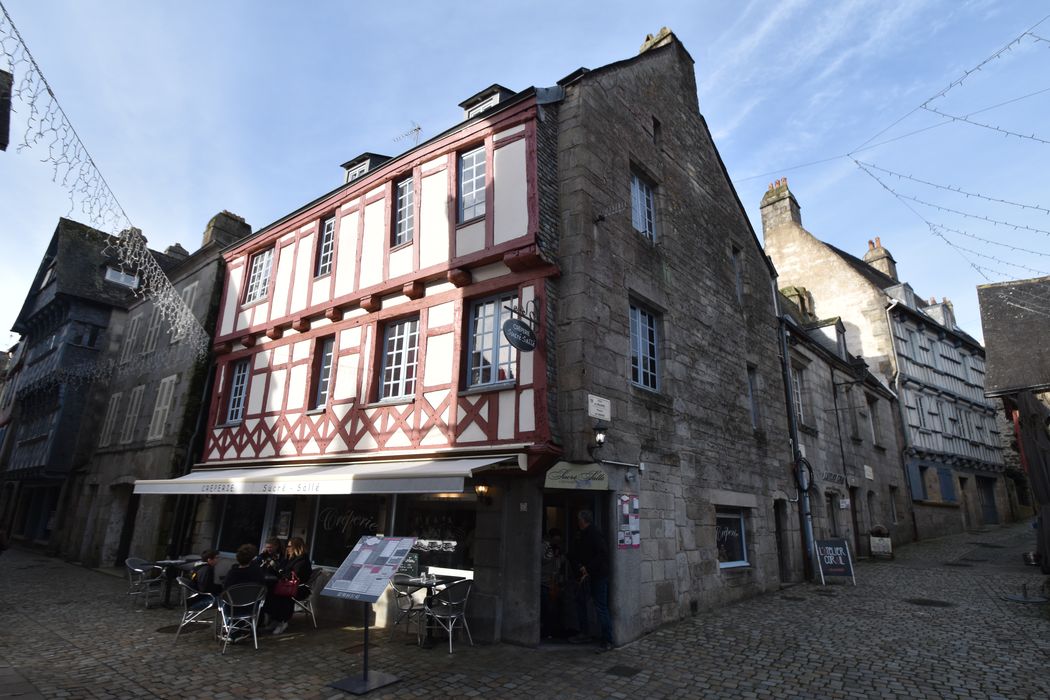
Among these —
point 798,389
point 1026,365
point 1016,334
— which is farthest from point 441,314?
point 1016,334

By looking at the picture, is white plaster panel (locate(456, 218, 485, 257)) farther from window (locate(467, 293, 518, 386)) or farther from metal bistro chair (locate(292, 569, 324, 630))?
metal bistro chair (locate(292, 569, 324, 630))

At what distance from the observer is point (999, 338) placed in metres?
10.2

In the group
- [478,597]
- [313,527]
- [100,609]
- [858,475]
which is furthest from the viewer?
[858,475]

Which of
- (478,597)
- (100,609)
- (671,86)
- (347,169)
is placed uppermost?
(671,86)

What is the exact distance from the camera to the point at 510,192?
7.52 meters

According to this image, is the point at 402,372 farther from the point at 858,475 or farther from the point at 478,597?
the point at 858,475

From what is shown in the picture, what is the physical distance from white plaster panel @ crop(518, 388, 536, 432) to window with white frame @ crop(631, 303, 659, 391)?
1.85m

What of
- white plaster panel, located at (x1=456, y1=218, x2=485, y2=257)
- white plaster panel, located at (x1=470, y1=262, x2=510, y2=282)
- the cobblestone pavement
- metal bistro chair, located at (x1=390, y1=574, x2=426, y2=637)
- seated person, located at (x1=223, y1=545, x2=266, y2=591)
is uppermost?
white plaster panel, located at (x1=456, y1=218, x2=485, y2=257)

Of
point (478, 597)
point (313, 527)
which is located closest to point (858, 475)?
point (478, 597)

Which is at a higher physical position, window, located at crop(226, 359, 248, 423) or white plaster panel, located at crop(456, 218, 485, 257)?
white plaster panel, located at crop(456, 218, 485, 257)

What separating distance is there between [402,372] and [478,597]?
351cm

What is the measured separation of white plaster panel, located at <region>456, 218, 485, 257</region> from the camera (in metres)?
7.66

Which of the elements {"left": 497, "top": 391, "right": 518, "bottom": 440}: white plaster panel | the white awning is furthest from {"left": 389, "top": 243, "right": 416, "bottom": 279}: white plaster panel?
the white awning

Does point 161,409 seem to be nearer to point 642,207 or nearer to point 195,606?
point 195,606
